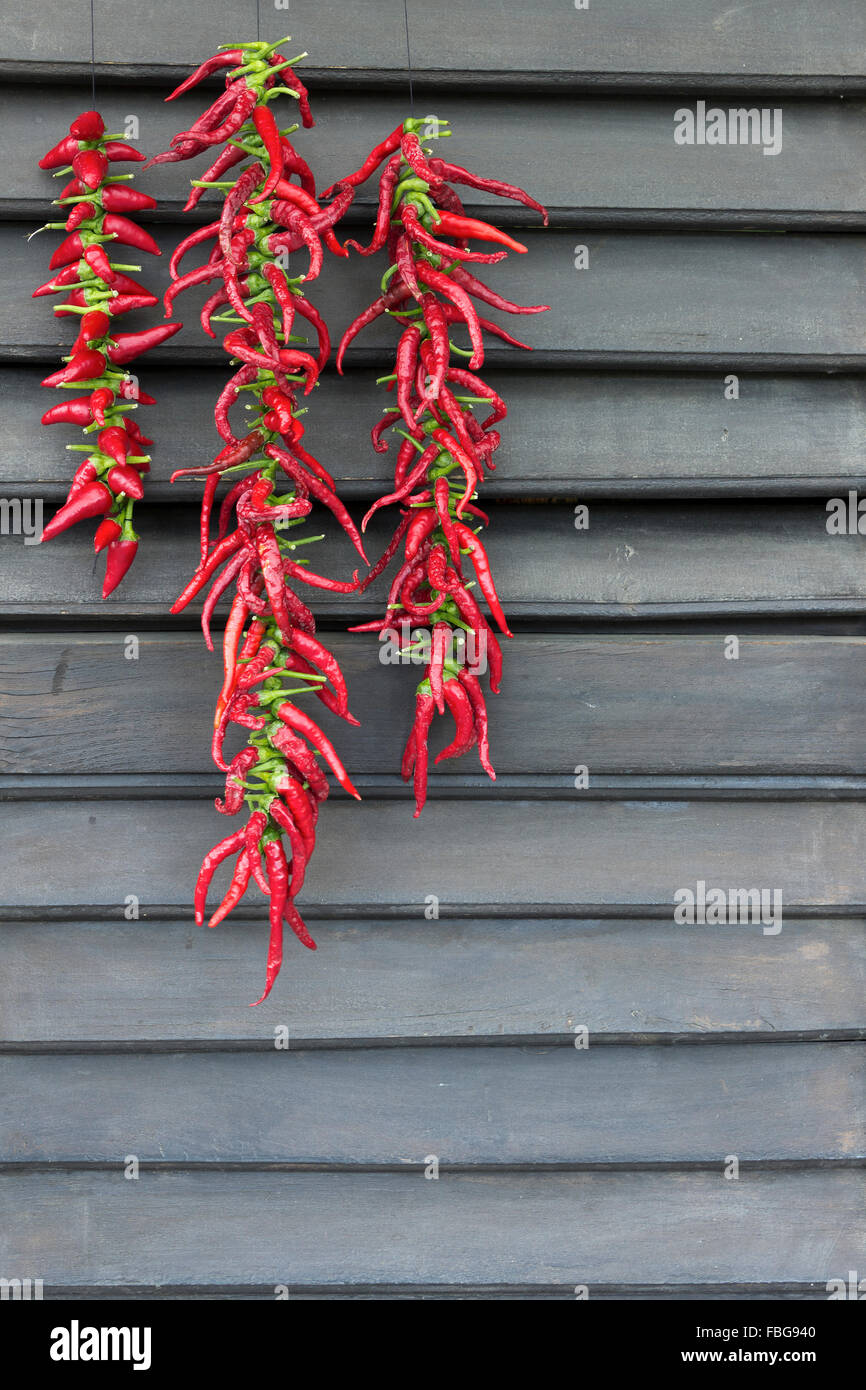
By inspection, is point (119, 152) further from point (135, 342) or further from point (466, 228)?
point (466, 228)

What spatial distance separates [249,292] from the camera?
5.68 ft

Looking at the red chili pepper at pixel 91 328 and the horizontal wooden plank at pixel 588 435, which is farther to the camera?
the horizontal wooden plank at pixel 588 435

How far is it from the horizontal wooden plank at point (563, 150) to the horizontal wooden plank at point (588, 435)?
32 centimetres

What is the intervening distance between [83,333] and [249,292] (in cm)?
32

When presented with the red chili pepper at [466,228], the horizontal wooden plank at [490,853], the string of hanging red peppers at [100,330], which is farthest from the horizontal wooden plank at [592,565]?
the red chili pepper at [466,228]

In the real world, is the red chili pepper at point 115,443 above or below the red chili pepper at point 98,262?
below

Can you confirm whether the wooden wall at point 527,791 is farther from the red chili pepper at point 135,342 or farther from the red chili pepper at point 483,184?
the red chili pepper at point 483,184

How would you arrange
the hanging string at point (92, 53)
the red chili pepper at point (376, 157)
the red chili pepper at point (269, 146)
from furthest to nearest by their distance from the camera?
the hanging string at point (92, 53)
the red chili pepper at point (376, 157)
the red chili pepper at point (269, 146)

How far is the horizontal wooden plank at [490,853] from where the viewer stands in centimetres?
197

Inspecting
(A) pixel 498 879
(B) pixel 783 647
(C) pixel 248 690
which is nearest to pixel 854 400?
(B) pixel 783 647

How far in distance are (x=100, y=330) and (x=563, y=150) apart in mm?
945

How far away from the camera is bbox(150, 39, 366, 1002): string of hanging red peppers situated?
1654 millimetres

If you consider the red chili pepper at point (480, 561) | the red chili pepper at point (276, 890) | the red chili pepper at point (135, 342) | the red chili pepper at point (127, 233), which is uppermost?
the red chili pepper at point (127, 233)

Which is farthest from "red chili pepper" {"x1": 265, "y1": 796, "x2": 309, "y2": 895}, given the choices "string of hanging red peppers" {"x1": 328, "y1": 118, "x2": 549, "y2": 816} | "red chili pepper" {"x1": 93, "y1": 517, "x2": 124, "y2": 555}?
"red chili pepper" {"x1": 93, "y1": 517, "x2": 124, "y2": 555}
